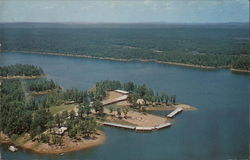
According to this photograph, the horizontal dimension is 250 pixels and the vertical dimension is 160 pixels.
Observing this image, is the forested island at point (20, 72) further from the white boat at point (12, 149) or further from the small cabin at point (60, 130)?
the white boat at point (12, 149)

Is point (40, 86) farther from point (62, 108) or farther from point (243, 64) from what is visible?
point (243, 64)

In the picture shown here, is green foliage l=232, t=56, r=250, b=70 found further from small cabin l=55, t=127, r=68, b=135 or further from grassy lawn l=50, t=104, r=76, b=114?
small cabin l=55, t=127, r=68, b=135

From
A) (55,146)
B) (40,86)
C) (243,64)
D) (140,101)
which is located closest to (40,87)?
(40,86)

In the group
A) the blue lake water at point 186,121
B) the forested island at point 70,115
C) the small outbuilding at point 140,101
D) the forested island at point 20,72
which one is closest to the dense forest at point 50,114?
the forested island at point 70,115

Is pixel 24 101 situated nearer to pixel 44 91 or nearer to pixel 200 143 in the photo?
pixel 44 91

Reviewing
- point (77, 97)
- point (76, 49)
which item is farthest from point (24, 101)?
point (76, 49)

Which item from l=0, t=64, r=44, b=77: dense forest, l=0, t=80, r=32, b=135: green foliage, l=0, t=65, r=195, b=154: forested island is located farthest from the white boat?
l=0, t=64, r=44, b=77: dense forest

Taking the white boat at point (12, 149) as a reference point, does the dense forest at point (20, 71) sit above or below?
above
